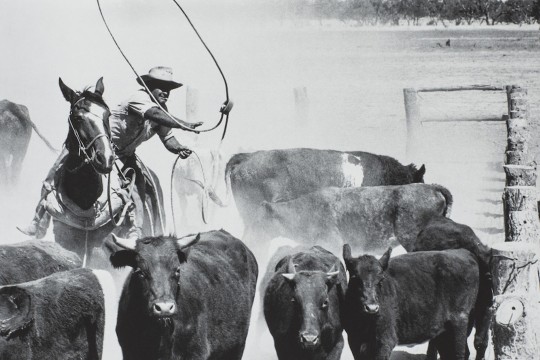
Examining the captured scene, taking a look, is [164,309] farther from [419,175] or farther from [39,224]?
[419,175]

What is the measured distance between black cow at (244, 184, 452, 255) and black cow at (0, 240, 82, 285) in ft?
13.9

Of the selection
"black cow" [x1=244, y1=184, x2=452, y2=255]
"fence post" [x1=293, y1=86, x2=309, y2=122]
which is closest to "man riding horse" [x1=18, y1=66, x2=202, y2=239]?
"black cow" [x1=244, y1=184, x2=452, y2=255]

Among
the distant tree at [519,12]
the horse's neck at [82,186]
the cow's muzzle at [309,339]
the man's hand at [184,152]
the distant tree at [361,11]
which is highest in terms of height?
the man's hand at [184,152]

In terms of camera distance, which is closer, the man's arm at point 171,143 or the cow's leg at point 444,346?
the cow's leg at point 444,346

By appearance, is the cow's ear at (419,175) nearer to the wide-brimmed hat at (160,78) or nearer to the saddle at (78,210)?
the wide-brimmed hat at (160,78)

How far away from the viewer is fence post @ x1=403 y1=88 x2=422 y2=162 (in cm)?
1709

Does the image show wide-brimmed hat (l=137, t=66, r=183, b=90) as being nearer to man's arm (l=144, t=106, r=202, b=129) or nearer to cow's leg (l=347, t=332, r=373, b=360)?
man's arm (l=144, t=106, r=202, b=129)

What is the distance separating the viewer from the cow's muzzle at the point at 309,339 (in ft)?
24.3

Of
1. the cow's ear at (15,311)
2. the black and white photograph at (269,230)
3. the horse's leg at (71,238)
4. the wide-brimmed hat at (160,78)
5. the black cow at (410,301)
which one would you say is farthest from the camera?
the wide-brimmed hat at (160,78)

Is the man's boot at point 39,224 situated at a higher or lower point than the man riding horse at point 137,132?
lower

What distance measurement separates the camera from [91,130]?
→ 7965 millimetres

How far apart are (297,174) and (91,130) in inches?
223

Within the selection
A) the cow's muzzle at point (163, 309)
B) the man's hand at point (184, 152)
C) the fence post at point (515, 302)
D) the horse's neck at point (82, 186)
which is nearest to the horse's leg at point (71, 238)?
the horse's neck at point (82, 186)

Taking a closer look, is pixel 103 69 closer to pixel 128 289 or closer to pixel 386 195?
pixel 386 195
